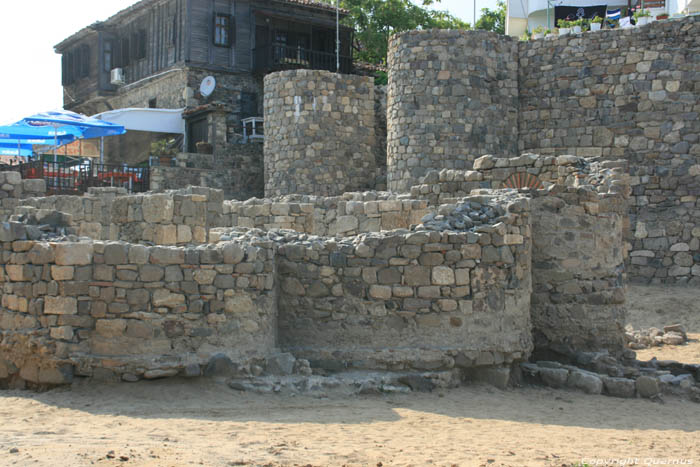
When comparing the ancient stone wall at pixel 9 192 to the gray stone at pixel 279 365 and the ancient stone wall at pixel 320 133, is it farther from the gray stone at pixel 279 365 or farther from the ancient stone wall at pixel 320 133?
the ancient stone wall at pixel 320 133

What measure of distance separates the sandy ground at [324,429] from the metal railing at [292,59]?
2279cm

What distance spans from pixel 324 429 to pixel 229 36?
82.0 feet

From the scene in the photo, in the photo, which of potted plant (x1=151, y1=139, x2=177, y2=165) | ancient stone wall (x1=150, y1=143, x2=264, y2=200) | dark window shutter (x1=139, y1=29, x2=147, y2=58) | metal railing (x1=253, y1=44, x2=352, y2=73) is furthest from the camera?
dark window shutter (x1=139, y1=29, x2=147, y2=58)

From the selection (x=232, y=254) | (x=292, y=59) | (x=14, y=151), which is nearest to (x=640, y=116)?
(x=232, y=254)

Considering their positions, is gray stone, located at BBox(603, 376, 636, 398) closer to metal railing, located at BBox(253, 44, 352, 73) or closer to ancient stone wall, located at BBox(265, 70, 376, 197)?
ancient stone wall, located at BBox(265, 70, 376, 197)

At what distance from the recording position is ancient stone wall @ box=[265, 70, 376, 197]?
2117 cm

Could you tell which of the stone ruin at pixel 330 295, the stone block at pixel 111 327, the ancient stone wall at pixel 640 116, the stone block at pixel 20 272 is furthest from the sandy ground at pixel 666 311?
the stone block at pixel 20 272

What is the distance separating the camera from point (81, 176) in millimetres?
21016

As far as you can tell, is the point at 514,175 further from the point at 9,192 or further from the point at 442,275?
the point at 9,192

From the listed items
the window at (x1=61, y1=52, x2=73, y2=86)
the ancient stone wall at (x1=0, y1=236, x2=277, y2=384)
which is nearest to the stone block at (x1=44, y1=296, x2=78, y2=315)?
the ancient stone wall at (x1=0, y1=236, x2=277, y2=384)

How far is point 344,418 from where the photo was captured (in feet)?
23.8

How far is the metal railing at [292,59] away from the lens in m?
29.9

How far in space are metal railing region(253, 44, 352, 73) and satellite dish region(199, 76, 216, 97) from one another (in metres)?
1.76

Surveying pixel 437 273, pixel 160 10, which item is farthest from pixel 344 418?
pixel 160 10
